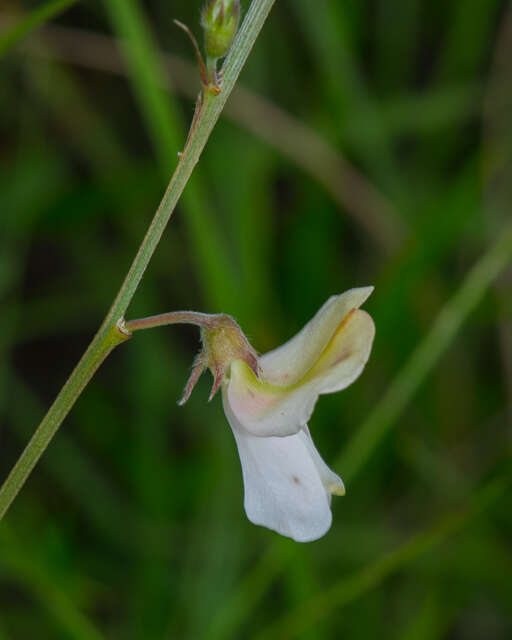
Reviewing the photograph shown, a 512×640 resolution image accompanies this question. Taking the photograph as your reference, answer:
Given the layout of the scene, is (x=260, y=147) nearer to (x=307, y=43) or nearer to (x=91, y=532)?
(x=307, y=43)

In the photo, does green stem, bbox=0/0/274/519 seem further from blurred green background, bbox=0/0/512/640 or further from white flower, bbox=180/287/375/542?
blurred green background, bbox=0/0/512/640

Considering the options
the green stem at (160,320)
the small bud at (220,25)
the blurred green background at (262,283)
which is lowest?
the blurred green background at (262,283)

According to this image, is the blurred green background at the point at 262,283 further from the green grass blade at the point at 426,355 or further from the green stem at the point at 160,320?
the green stem at the point at 160,320

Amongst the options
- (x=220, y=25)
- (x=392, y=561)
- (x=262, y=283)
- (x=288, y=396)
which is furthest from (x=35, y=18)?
(x=262, y=283)

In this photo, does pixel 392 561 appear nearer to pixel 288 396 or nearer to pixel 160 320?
pixel 288 396

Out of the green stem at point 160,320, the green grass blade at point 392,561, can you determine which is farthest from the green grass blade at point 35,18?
the green grass blade at point 392,561

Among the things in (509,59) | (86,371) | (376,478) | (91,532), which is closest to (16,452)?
(91,532)
